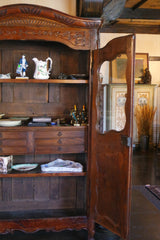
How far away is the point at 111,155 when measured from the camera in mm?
2184

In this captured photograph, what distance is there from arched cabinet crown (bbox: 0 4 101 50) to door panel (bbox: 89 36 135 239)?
20cm

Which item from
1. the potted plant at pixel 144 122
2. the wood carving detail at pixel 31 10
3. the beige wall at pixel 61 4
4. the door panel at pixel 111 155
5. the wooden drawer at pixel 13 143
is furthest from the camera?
the potted plant at pixel 144 122

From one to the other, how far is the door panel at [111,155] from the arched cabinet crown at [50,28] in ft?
0.67

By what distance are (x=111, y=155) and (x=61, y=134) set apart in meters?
0.52

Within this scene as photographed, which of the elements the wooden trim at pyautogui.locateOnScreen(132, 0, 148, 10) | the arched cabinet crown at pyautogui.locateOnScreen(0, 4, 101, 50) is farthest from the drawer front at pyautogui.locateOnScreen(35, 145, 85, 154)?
the wooden trim at pyautogui.locateOnScreen(132, 0, 148, 10)

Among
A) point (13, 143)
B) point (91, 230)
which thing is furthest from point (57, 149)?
point (91, 230)

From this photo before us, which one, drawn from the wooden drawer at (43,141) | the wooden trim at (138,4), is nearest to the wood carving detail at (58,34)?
the wooden drawer at (43,141)

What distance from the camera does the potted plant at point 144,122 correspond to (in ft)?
20.6

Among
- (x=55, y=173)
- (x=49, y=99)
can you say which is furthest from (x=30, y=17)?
(x=55, y=173)

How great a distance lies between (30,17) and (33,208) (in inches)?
75.4

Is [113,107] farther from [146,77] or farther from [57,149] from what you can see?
[146,77]

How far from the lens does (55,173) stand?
237cm

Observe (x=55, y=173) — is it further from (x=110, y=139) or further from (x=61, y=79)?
(x=61, y=79)

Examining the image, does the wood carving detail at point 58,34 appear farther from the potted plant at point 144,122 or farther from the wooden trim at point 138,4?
the potted plant at point 144,122
